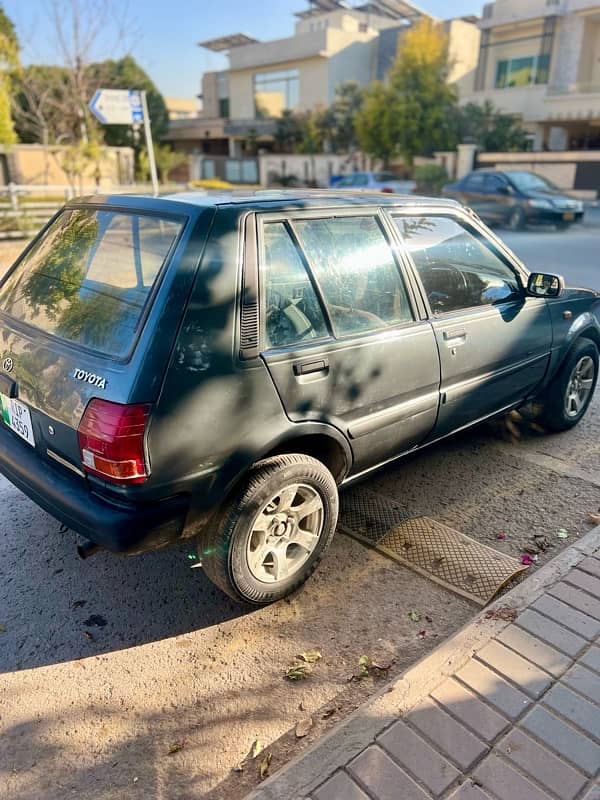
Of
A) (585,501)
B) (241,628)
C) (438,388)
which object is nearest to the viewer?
(241,628)

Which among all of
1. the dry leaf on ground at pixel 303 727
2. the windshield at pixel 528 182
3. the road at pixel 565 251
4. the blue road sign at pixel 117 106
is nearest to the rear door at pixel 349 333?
the dry leaf on ground at pixel 303 727

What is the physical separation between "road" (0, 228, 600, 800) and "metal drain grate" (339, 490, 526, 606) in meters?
0.09

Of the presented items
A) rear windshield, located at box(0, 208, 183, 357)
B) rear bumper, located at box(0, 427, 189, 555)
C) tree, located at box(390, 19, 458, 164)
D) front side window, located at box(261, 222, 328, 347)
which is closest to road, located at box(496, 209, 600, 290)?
front side window, located at box(261, 222, 328, 347)

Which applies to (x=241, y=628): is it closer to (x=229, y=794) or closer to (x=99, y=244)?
(x=229, y=794)

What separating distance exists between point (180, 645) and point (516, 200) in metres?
16.5

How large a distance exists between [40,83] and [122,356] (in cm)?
2597

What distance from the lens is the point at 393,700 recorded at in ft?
7.39

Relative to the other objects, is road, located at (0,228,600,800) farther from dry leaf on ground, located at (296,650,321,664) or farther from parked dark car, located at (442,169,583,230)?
parked dark car, located at (442,169,583,230)

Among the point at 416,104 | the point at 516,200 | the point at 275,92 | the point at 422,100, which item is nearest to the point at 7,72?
the point at 516,200

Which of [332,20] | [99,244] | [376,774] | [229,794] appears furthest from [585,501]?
[332,20]

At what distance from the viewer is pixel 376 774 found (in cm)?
198

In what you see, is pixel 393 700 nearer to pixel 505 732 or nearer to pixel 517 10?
pixel 505 732

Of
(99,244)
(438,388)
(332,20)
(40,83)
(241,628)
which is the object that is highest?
(332,20)

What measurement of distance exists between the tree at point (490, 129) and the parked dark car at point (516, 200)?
1223 cm
